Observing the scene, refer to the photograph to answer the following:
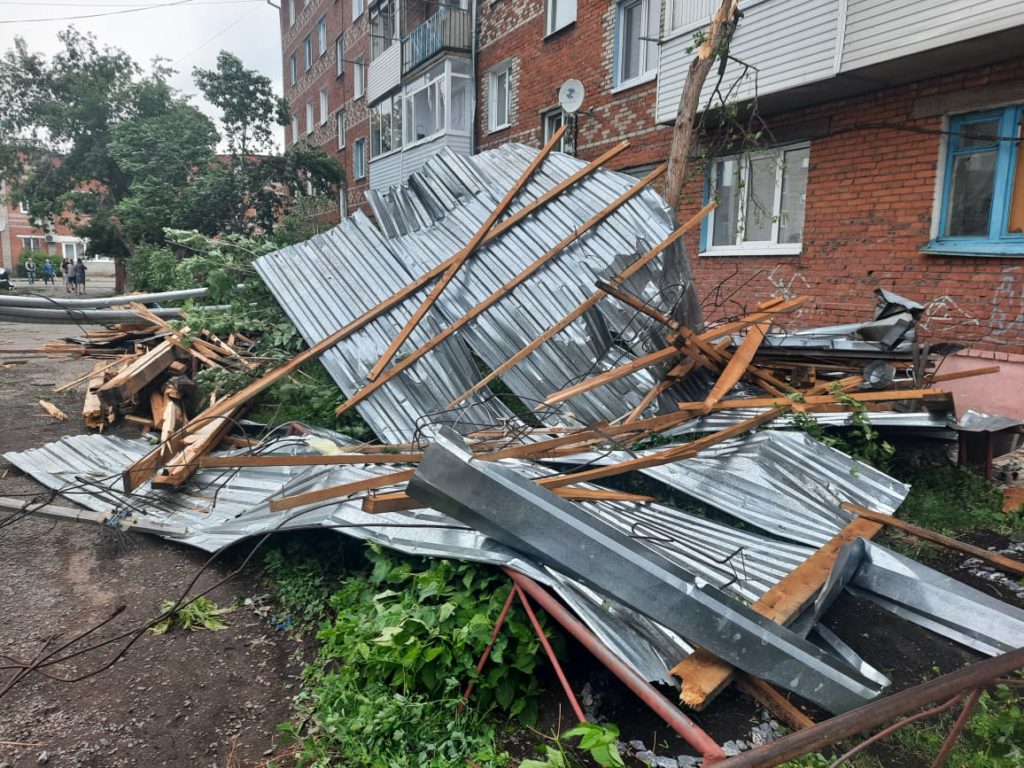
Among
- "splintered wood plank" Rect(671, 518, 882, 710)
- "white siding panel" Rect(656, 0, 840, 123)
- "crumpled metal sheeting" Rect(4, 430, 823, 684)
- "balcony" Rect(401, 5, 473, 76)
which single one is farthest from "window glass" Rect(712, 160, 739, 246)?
"balcony" Rect(401, 5, 473, 76)

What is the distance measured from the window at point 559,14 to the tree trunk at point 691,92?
22.8 ft

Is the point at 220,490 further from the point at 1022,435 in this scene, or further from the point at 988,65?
the point at 988,65

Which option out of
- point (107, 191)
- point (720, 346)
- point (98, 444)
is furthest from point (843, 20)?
point (107, 191)

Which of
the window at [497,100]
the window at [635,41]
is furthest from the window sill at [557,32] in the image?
the window at [497,100]

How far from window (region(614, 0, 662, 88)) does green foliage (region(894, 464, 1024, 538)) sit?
8.52m

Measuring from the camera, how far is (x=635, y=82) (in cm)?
1134

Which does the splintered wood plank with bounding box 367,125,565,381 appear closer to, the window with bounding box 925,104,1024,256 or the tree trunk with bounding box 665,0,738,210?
the tree trunk with bounding box 665,0,738,210

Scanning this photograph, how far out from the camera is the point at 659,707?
77.6 inches

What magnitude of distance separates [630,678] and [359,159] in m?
26.4

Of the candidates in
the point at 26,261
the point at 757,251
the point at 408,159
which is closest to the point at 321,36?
the point at 408,159

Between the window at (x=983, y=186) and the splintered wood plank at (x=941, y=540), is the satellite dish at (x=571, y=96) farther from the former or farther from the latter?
the splintered wood plank at (x=941, y=540)

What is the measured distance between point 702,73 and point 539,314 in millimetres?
3578

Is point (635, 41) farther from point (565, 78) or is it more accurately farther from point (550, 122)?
point (550, 122)

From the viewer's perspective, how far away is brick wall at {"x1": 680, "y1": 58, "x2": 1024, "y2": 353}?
6508 millimetres
